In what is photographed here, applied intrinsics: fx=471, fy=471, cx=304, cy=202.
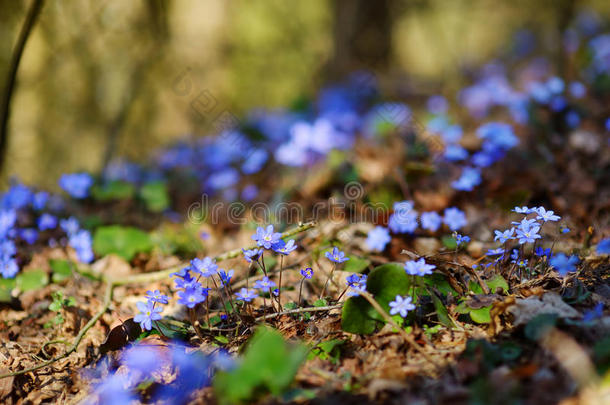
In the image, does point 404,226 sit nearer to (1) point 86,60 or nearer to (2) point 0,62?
(2) point 0,62

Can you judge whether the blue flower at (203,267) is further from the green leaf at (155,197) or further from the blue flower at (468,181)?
the green leaf at (155,197)

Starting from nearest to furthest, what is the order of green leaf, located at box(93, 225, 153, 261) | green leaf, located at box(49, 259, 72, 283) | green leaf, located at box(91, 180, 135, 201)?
green leaf, located at box(49, 259, 72, 283) < green leaf, located at box(93, 225, 153, 261) < green leaf, located at box(91, 180, 135, 201)

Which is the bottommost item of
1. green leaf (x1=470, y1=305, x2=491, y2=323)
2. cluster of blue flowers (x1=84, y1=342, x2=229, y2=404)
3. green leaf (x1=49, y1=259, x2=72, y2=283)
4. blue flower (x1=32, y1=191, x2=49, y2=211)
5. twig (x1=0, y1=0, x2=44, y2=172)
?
cluster of blue flowers (x1=84, y1=342, x2=229, y2=404)

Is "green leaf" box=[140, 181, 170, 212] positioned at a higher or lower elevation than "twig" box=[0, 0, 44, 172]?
lower

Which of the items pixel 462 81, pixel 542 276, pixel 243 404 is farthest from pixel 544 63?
pixel 243 404

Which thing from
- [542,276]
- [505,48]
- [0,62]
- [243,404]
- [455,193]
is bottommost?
[243,404]

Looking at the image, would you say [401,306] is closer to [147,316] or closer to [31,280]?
[147,316]

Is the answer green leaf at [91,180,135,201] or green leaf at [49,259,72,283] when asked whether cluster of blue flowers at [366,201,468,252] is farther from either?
green leaf at [91,180,135,201]

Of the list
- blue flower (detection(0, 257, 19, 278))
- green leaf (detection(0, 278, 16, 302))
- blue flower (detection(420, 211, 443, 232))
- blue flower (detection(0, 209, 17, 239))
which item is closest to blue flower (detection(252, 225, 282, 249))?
blue flower (detection(420, 211, 443, 232))

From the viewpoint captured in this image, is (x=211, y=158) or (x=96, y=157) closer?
(x=211, y=158)
